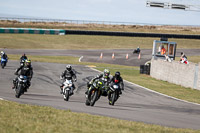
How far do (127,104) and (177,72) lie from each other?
1153 centimetres

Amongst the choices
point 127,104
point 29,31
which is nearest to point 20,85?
point 127,104

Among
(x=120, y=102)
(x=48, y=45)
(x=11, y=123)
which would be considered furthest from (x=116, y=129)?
(x=48, y=45)

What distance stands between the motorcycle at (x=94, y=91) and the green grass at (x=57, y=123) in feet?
9.44

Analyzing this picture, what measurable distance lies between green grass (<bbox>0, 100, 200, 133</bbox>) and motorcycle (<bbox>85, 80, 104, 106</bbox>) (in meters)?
2.88

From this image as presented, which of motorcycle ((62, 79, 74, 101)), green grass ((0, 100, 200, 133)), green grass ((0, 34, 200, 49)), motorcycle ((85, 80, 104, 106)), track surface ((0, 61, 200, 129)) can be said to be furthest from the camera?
green grass ((0, 34, 200, 49))

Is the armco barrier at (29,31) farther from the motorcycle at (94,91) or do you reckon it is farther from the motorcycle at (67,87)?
the motorcycle at (94,91)

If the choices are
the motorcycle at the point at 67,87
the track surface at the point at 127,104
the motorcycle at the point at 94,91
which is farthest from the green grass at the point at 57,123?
the motorcycle at the point at 67,87

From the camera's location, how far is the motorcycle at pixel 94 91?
49.7ft

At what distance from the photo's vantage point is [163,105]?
1775 cm

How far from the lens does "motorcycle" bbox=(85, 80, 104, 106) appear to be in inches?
596

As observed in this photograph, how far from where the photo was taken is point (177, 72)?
27375 millimetres

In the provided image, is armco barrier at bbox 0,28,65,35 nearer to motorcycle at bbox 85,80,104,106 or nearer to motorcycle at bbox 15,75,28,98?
motorcycle at bbox 15,75,28,98

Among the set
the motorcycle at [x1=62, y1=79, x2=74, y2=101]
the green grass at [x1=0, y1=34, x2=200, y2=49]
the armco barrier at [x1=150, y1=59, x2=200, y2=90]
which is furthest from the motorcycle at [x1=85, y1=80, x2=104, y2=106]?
the green grass at [x1=0, y1=34, x2=200, y2=49]

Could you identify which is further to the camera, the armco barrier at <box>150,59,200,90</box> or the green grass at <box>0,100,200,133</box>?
the armco barrier at <box>150,59,200,90</box>
